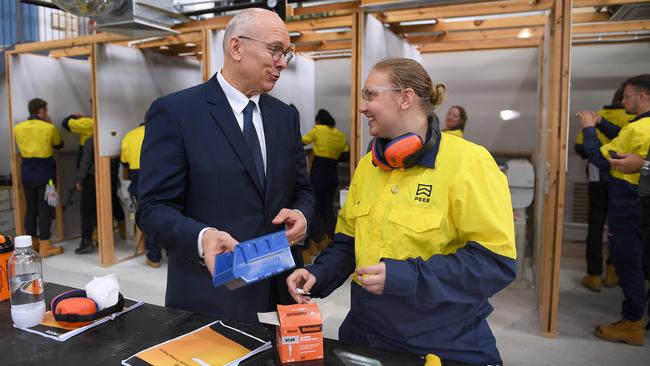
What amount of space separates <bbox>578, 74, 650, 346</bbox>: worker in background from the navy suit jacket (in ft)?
8.41

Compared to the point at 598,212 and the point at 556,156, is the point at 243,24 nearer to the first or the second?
the point at 556,156

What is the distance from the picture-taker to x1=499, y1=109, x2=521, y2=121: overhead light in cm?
573

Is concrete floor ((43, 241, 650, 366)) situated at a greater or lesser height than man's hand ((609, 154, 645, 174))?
lesser

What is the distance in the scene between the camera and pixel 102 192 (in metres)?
4.70

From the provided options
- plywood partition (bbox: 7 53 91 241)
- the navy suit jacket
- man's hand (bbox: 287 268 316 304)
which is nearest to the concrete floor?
plywood partition (bbox: 7 53 91 241)

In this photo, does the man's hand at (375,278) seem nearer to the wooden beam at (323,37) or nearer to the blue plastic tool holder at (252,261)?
the blue plastic tool holder at (252,261)

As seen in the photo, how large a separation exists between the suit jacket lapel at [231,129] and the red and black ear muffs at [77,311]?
569 mm

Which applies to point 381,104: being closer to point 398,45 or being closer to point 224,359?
point 224,359

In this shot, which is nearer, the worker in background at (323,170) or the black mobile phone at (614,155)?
the black mobile phone at (614,155)

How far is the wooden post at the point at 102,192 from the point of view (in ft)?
15.2

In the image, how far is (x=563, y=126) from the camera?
302 cm

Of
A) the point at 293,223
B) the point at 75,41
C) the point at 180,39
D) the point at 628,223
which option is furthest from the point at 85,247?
the point at 628,223

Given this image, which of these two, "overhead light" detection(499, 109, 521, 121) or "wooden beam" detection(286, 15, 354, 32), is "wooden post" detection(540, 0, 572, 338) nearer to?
"wooden beam" detection(286, 15, 354, 32)

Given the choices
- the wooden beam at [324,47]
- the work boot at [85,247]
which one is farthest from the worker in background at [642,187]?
the work boot at [85,247]
